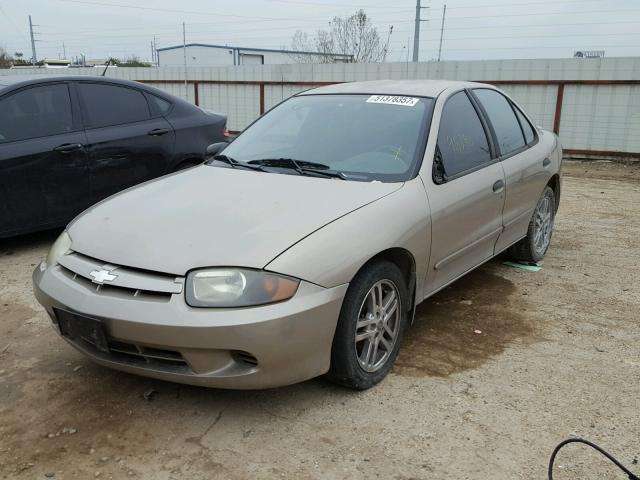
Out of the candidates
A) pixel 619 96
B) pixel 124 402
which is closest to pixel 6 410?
pixel 124 402

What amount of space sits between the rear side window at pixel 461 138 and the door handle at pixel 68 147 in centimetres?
334

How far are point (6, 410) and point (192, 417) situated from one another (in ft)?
3.00

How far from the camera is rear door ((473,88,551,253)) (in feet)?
14.3

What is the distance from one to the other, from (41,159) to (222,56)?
1638 inches

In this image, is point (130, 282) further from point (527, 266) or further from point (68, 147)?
point (527, 266)

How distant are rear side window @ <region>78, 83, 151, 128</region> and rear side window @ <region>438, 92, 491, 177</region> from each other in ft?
11.0

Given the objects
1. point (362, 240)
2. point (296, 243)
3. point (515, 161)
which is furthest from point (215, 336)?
point (515, 161)

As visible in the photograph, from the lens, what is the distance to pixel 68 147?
527cm

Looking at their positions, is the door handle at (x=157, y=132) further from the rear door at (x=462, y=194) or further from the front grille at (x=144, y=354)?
the front grille at (x=144, y=354)

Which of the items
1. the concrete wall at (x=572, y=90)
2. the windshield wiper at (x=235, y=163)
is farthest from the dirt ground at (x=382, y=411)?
the concrete wall at (x=572, y=90)

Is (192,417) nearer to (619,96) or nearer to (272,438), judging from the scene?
(272,438)

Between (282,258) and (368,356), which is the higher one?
(282,258)

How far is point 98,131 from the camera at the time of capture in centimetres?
555

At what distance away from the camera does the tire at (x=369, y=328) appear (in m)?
2.79
